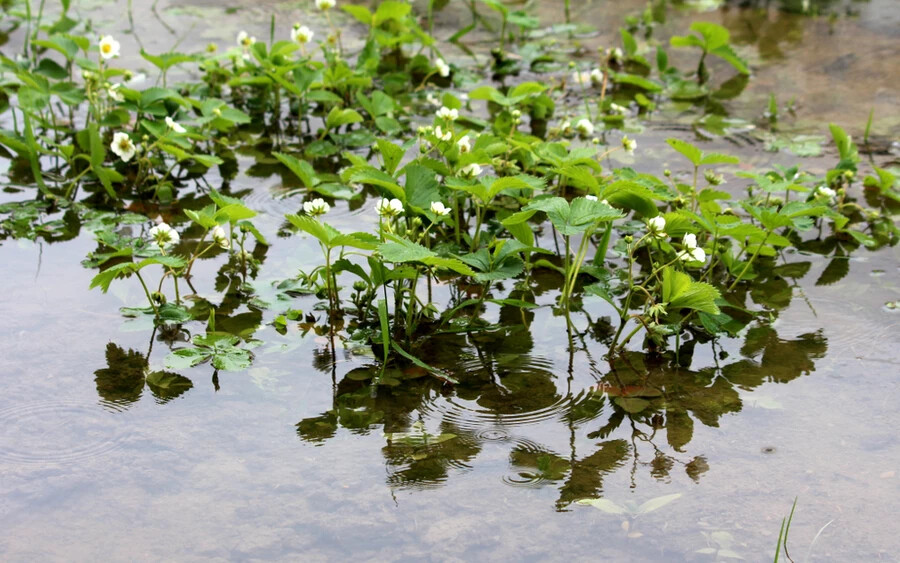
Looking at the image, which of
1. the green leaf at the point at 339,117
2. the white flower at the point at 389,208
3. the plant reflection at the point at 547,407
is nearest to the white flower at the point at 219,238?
the white flower at the point at 389,208

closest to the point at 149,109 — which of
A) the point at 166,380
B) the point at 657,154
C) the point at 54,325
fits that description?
the point at 54,325

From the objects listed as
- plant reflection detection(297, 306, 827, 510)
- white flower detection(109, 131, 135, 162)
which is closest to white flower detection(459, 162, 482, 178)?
plant reflection detection(297, 306, 827, 510)

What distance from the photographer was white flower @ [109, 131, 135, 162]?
282cm

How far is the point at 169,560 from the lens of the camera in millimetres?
1484

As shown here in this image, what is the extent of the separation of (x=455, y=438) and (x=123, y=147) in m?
1.66

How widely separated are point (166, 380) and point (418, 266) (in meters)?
0.64

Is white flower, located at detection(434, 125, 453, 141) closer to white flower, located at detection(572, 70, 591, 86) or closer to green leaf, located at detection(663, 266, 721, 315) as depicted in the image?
green leaf, located at detection(663, 266, 721, 315)

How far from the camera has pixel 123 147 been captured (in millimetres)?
2832

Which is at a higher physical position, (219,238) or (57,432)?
(219,238)

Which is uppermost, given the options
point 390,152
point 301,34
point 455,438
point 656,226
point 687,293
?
point 301,34

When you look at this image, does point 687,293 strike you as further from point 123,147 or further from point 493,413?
point 123,147

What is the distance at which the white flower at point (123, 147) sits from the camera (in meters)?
2.82

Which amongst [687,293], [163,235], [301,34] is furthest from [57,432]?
[301,34]

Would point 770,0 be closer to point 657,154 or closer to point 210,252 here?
point 657,154
